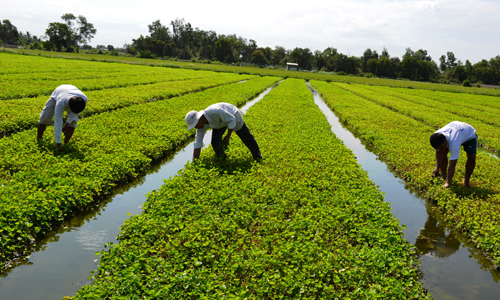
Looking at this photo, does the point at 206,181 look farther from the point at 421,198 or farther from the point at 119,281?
the point at 421,198

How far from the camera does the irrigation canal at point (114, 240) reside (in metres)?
4.93

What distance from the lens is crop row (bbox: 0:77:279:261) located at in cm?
559

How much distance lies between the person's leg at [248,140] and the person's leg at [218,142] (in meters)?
0.50

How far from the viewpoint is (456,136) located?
27.0ft

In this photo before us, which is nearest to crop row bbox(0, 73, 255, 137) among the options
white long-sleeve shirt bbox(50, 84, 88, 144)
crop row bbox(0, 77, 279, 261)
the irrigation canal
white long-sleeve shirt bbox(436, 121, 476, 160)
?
crop row bbox(0, 77, 279, 261)

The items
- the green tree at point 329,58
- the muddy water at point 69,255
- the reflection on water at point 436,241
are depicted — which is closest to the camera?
the muddy water at point 69,255

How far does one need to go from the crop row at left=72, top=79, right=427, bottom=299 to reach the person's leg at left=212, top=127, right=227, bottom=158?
0.58 m

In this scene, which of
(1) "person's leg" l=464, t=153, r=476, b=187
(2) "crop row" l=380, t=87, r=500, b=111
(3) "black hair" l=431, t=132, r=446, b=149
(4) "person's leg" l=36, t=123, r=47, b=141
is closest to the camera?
(3) "black hair" l=431, t=132, r=446, b=149

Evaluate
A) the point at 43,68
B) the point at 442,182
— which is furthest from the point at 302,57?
the point at 442,182

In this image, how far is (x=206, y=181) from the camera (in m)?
7.62

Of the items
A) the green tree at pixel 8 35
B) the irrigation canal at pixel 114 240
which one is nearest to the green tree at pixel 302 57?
the green tree at pixel 8 35

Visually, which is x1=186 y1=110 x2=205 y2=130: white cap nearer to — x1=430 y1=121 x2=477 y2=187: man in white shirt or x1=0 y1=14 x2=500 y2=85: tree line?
x1=430 y1=121 x2=477 y2=187: man in white shirt

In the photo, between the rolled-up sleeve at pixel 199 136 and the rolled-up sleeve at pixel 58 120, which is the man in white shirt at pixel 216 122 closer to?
the rolled-up sleeve at pixel 199 136

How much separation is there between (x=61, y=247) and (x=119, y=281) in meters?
2.17
